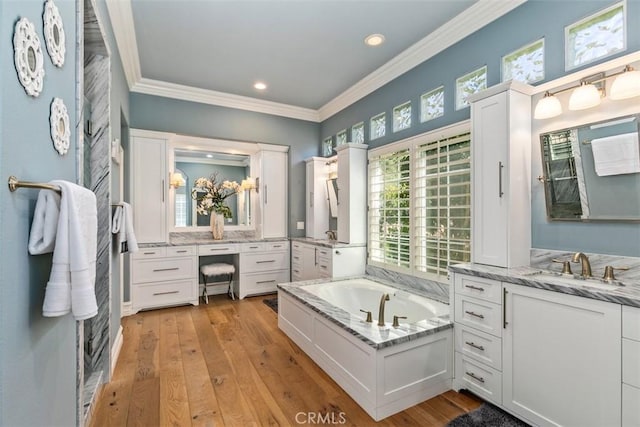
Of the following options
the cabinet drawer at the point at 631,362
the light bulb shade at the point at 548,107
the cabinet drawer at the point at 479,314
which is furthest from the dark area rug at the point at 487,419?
the light bulb shade at the point at 548,107

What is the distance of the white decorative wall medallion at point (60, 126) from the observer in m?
1.17

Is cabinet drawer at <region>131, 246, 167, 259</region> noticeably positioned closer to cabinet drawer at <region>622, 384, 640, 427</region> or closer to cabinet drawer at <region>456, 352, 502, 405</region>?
cabinet drawer at <region>456, 352, 502, 405</region>

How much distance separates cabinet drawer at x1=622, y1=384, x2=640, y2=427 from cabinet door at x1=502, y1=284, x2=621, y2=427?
0.02 metres

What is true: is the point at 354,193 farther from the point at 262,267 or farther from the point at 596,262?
the point at 596,262

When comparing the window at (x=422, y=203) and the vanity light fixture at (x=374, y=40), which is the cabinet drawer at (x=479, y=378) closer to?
the window at (x=422, y=203)

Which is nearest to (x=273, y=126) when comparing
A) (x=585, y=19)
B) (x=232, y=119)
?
(x=232, y=119)

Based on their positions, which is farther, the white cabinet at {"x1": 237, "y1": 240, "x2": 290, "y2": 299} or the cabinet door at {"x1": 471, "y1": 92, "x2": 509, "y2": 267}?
the white cabinet at {"x1": 237, "y1": 240, "x2": 290, "y2": 299}

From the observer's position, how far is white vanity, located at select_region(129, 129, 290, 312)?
407 centimetres

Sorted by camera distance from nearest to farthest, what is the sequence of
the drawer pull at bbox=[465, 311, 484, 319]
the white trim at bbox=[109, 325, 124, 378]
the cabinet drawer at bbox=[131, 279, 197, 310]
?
the drawer pull at bbox=[465, 311, 484, 319] → the white trim at bbox=[109, 325, 124, 378] → the cabinet drawer at bbox=[131, 279, 197, 310]

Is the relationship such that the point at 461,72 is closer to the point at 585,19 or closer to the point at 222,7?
the point at 585,19

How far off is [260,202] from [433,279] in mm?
2976

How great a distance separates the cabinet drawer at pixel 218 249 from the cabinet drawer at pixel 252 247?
0.07 metres

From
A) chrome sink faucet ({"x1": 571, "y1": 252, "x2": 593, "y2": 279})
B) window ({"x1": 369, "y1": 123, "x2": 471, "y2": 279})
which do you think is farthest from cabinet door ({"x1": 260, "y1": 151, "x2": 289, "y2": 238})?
chrome sink faucet ({"x1": 571, "y1": 252, "x2": 593, "y2": 279})

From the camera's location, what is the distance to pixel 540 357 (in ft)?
5.96
